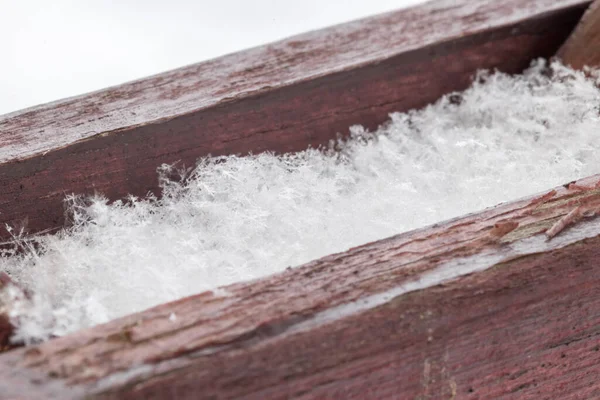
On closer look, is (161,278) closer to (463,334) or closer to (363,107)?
(463,334)

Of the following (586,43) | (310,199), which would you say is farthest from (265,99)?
(586,43)

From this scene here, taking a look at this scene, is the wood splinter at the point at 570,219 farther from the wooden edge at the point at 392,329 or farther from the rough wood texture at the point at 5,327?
the rough wood texture at the point at 5,327

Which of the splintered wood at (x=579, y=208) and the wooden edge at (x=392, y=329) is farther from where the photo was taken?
the splintered wood at (x=579, y=208)

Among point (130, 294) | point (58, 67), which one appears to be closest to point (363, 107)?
point (130, 294)

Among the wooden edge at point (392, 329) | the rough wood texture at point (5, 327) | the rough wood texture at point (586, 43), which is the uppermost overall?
the rough wood texture at point (586, 43)

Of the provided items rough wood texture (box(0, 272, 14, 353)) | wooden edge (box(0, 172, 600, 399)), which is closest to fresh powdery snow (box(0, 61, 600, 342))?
rough wood texture (box(0, 272, 14, 353))

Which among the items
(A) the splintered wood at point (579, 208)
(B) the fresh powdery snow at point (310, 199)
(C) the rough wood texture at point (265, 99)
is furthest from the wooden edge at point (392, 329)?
(C) the rough wood texture at point (265, 99)
